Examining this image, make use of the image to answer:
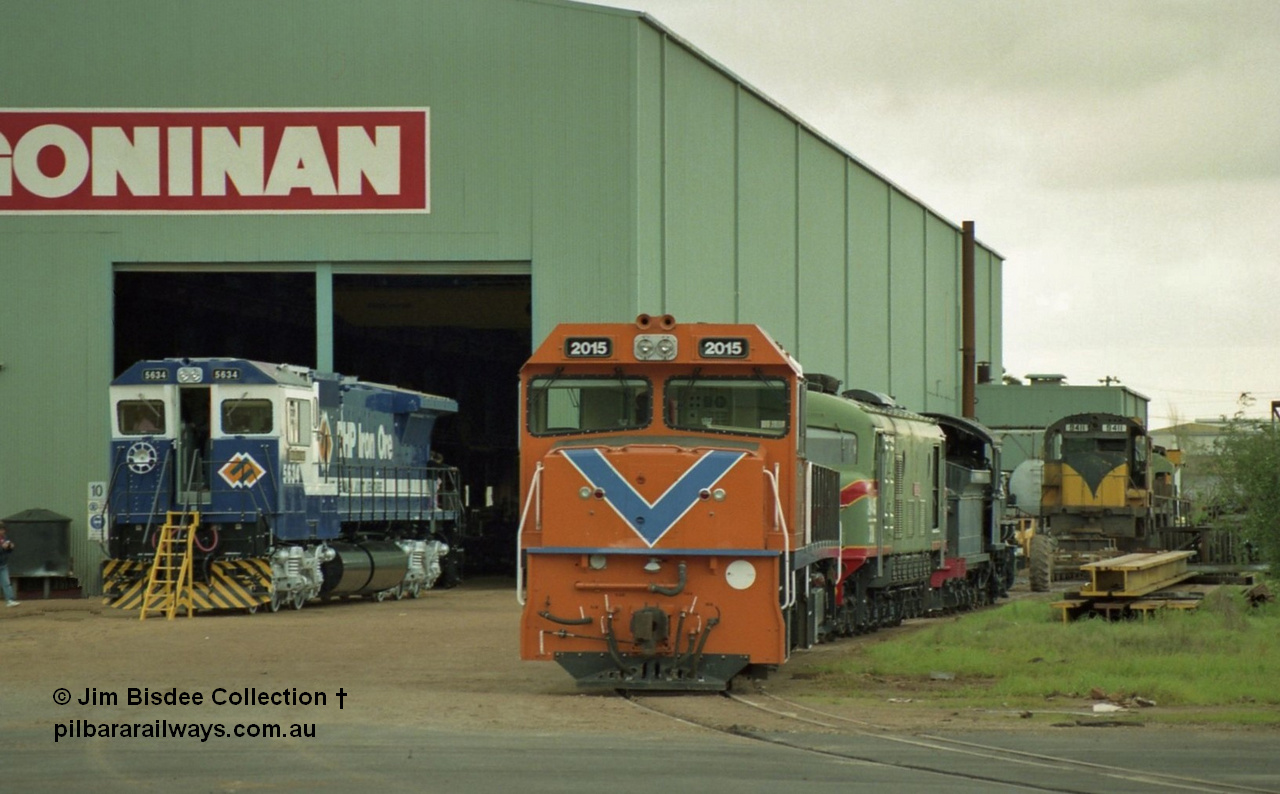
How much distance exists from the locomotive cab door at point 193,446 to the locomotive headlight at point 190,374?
19cm

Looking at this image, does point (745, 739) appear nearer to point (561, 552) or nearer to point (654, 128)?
point (561, 552)

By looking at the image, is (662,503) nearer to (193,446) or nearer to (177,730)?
(177,730)

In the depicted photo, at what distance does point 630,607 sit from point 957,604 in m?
16.7

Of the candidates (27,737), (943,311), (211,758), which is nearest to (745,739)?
(211,758)

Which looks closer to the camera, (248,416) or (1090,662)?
(1090,662)

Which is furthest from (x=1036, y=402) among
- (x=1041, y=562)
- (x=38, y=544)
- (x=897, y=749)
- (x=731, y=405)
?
(x=897, y=749)

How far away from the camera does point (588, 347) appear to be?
15.8m

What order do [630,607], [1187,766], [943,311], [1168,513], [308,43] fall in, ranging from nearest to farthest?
1. [1187,766]
2. [630,607]
3. [308,43]
4. [1168,513]
5. [943,311]

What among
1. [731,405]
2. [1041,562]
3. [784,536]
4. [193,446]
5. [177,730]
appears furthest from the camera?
[1041,562]

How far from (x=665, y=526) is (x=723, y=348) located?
5.75 ft

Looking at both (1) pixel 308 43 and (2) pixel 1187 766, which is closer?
(2) pixel 1187 766

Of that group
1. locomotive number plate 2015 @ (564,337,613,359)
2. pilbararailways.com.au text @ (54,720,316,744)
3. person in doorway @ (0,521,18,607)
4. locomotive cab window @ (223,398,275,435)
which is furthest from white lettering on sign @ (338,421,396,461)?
pilbararailways.com.au text @ (54,720,316,744)

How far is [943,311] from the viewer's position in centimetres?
6500

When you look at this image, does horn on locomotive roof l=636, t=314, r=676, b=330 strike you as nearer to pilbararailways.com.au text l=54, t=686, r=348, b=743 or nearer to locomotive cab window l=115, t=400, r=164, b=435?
pilbararailways.com.au text l=54, t=686, r=348, b=743
